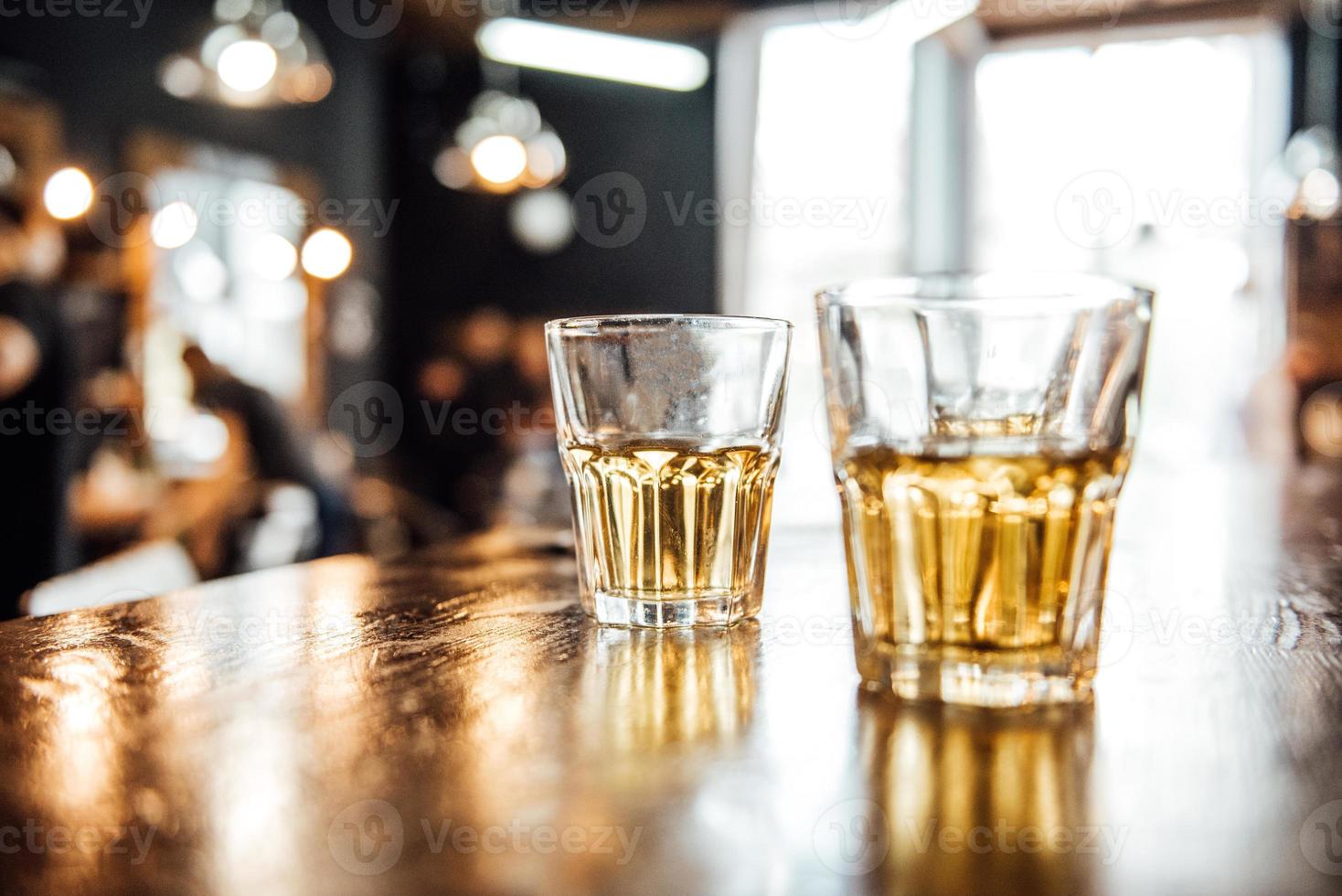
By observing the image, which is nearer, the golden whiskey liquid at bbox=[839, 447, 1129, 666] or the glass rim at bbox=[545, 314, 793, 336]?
the golden whiskey liquid at bbox=[839, 447, 1129, 666]

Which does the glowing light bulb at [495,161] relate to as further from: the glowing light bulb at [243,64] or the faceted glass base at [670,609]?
the faceted glass base at [670,609]

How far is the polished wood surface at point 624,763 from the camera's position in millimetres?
289

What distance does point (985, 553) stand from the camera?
0.50 m

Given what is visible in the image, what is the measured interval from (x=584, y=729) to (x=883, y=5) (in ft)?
22.8

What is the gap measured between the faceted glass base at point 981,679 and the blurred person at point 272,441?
135 inches

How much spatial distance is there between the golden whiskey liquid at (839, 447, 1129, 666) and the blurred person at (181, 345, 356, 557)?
340cm

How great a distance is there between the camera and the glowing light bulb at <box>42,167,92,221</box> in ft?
15.3

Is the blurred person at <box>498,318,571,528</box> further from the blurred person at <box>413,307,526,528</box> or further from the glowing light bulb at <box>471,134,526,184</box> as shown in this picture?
the glowing light bulb at <box>471,134,526,184</box>

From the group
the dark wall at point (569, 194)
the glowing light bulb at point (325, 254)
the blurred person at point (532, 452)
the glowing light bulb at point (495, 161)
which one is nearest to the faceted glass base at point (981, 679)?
the blurred person at point (532, 452)

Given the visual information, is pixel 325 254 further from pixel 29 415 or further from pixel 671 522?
pixel 671 522

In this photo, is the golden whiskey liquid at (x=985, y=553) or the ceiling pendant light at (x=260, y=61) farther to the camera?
the ceiling pendant light at (x=260, y=61)

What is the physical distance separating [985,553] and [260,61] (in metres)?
3.78

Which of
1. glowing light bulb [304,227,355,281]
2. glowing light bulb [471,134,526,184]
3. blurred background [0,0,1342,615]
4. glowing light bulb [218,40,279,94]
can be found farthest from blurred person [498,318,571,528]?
glowing light bulb [218,40,279,94]

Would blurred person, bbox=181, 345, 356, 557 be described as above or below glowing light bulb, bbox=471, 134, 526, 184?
below
